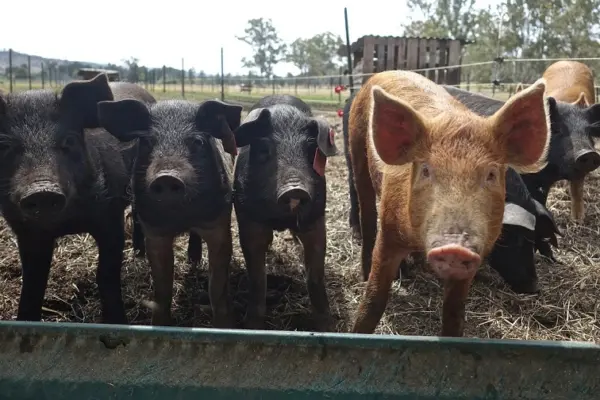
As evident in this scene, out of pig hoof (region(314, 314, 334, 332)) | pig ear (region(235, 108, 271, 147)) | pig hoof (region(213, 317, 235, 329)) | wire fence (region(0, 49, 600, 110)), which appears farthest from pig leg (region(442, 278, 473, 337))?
wire fence (region(0, 49, 600, 110))

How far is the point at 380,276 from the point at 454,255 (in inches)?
40.7

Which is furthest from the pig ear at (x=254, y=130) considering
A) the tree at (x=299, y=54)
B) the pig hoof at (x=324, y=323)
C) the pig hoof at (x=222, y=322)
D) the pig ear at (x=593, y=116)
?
the tree at (x=299, y=54)

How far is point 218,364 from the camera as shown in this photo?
2.13 metres

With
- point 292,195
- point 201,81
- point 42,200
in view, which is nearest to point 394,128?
point 292,195

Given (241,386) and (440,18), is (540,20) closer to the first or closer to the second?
(440,18)

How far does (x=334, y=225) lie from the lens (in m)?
5.40

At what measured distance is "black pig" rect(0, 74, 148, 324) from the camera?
2.67 metres

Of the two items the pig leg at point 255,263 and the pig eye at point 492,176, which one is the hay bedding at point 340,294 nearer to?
the pig leg at point 255,263

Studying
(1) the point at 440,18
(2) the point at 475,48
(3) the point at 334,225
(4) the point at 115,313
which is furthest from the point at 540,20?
(4) the point at 115,313

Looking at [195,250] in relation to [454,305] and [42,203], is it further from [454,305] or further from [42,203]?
[454,305]

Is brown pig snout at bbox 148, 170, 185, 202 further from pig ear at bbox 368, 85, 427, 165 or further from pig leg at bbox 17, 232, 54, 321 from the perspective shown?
pig ear at bbox 368, 85, 427, 165

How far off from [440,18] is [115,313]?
59259mm

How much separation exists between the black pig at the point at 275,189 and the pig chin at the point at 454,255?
124cm

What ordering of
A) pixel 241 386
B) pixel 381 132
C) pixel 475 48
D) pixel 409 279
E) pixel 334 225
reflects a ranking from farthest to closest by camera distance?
pixel 475 48, pixel 334 225, pixel 409 279, pixel 381 132, pixel 241 386
